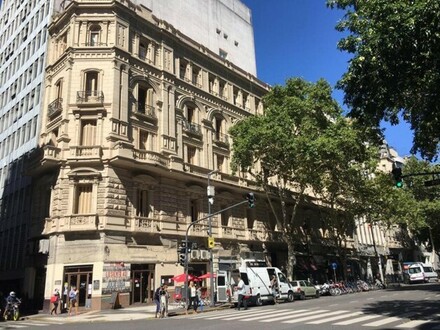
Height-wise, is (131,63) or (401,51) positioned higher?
(131,63)

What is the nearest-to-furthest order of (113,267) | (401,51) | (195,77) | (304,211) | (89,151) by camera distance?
(401,51) → (113,267) → (89,151) → (195,77) → (304,211)

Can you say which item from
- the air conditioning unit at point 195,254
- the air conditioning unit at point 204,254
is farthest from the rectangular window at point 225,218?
the air conditioning unit at point 195,254

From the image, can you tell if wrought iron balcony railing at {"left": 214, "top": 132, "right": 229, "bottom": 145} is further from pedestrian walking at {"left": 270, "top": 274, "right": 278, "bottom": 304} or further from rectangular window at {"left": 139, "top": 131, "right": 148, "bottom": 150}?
pedestrian walking at {"left": 270, "top": 274, "right": 278, "bottom": 304}

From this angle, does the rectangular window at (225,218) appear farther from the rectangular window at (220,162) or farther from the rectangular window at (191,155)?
the rectangular window at (191,155)

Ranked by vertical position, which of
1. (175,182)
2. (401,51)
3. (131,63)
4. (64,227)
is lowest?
(64,227)

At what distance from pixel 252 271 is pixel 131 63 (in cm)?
1729

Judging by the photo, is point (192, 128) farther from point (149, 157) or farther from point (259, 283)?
point (259, 283)

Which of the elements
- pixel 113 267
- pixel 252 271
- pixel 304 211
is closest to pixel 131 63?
pixel 113 267

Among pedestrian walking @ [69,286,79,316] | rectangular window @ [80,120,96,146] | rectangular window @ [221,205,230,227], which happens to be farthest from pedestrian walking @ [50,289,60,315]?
rectangular window @ [221,205,230,227]

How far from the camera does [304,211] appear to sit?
151 ft

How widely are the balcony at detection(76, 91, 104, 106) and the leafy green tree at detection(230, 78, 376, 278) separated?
11406 mm

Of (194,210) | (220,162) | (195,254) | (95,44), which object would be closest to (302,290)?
(195,254)

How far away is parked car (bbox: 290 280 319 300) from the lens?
30.0 meters

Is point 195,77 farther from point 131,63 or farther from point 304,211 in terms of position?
point 304,211
